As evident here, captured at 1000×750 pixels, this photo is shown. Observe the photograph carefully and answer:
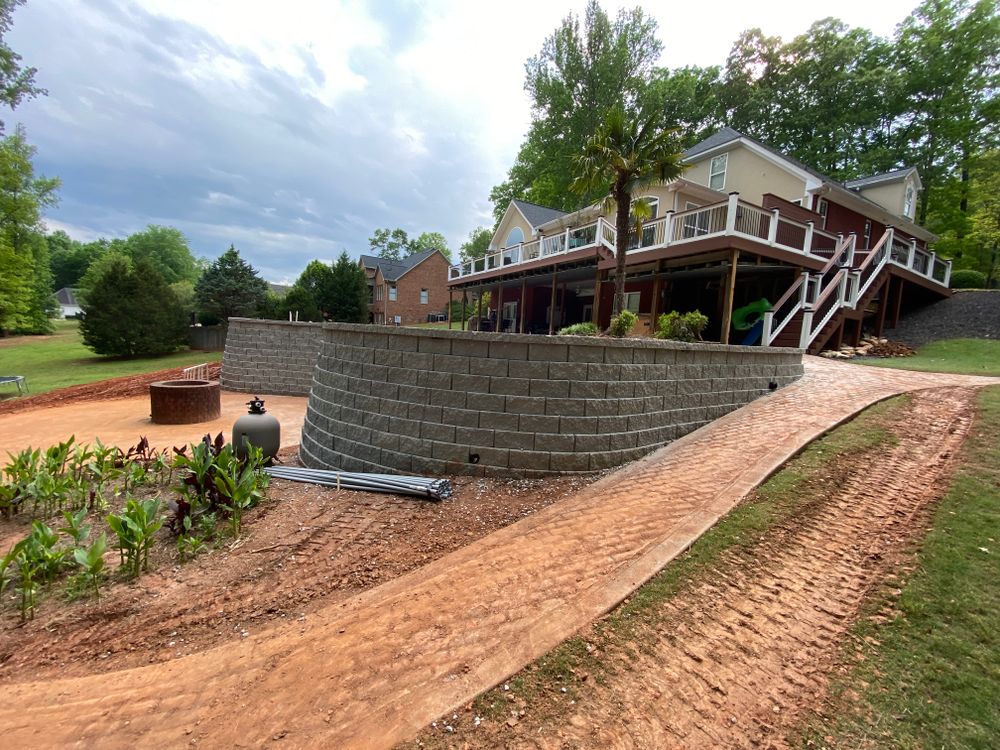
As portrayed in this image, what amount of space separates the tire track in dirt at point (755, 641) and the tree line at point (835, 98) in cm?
2237

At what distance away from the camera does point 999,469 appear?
4051 mm

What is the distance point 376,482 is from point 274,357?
37.2 feet

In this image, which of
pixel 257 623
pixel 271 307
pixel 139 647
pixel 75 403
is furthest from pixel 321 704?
pixel 271 307

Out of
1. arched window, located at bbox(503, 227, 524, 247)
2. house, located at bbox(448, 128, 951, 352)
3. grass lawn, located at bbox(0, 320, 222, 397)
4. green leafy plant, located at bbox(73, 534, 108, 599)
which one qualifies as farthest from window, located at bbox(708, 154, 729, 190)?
grass lawn, located at bbox(0, 320, 222, 397)

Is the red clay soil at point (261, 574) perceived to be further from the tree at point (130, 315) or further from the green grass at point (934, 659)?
the tree at point (130, 315)

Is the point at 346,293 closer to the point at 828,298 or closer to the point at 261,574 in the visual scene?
the point at 828,298

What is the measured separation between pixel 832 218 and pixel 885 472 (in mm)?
16102

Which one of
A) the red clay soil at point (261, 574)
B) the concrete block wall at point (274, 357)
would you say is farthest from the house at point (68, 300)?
the red clay soil at point (261, 574)

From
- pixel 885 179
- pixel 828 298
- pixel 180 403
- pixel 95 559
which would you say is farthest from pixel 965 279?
pixel 180 403

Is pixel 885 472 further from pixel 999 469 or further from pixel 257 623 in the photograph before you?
pixel 257 623

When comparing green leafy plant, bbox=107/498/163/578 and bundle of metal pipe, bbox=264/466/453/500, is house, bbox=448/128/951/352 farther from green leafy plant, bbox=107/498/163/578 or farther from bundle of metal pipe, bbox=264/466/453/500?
green leafy plant, bbox=107/498/163/578

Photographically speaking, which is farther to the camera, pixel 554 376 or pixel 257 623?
pixel 554 376

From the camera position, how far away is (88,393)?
13.1m

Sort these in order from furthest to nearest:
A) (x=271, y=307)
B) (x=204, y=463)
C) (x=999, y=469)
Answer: (x=271, y=307), (x=204, y=463), (x=999, y=469)
